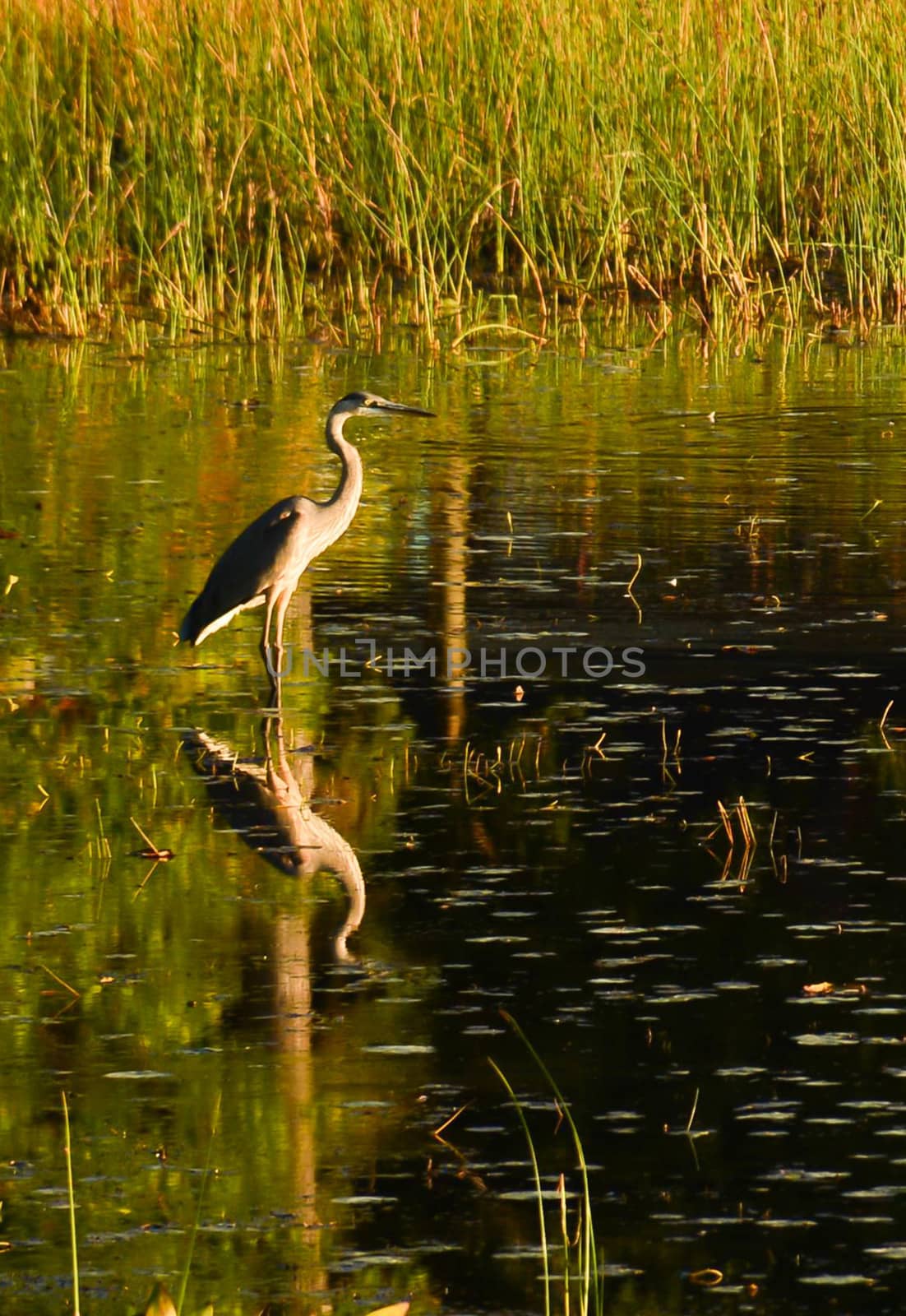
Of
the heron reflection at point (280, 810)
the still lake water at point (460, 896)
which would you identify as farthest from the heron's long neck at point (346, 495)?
the heron reflection at point (280, 810)

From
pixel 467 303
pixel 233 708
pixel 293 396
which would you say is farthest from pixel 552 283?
pixel 233 708

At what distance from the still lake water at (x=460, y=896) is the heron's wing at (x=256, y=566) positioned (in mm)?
205

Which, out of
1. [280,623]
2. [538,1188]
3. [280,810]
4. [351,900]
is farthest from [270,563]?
[538,1188]

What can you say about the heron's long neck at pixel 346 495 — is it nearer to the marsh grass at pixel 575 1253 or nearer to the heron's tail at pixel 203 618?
the heron's tail at pixel 203 618

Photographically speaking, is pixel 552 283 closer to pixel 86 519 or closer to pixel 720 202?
pixel 720 202

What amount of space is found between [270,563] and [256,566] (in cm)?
5

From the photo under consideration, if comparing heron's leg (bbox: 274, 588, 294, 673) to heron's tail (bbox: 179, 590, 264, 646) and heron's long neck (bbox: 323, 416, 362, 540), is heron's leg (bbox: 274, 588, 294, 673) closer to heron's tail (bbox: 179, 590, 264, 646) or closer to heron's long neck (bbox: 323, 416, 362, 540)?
heron's tail (bbox: 179, 590, 264, 646)

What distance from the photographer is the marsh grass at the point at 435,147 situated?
16062 mm

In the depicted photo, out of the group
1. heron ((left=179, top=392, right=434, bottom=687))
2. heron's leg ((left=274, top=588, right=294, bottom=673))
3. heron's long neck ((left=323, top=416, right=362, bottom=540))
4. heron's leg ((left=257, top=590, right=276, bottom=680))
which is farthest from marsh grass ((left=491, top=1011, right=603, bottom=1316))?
heron's long neck ((left=323, top=416, right=362, bottom=540))

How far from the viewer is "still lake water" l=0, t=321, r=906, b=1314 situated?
398 cm

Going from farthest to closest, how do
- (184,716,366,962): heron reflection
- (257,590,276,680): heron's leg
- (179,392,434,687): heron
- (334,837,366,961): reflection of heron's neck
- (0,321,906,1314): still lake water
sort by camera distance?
(179,392,434,687): heron, (257,590,276,680): heron's leg, (184,716,366,962): heron reflection, (334,837,366,961): reflection of heron's neck, (0,321,906,1314): still lake water

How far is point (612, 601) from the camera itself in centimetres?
905

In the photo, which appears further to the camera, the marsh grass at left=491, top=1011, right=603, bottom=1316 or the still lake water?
the still lake water

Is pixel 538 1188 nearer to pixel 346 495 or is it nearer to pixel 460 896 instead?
pixel 460 896
